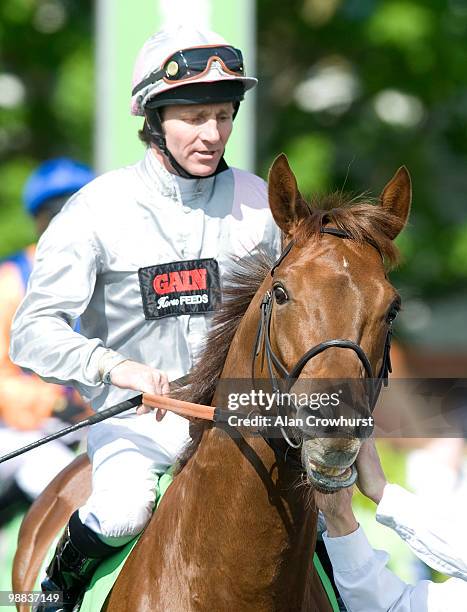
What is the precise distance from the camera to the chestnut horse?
2785 mm

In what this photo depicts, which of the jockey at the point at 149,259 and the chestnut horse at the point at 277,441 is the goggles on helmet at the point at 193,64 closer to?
the jockey at the point at 149,259

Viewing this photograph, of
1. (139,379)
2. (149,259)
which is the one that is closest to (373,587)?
(139,379)

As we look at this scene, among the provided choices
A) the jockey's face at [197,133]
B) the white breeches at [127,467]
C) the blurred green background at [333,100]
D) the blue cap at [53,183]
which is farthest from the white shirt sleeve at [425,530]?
the blurred green background at [333,100]

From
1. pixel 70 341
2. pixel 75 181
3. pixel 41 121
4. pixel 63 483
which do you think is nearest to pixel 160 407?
pixel 70 341

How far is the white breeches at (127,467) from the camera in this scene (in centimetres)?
334

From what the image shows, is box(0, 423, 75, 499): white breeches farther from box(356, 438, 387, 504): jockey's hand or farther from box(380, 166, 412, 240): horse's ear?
box(380, 166, 412, 240): horse's ear

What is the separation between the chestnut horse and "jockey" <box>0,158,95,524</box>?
2.18m

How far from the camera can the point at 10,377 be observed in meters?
6.20

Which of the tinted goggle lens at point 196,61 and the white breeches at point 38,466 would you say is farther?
the white breeches at point 38,466

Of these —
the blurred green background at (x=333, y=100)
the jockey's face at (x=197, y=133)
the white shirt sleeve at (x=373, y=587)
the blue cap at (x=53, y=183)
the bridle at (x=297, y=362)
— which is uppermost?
the blurred green background at (x=333, y=100)

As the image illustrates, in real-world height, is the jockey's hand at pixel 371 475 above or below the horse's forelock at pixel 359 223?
below

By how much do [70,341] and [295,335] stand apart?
81 cm

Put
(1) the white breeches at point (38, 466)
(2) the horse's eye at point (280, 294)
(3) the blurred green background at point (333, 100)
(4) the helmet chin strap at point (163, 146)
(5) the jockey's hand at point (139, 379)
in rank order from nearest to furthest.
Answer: (2) the horse's eye at point (280, 294) < (5) the jockey's hand at point (139, 379) < (4) the helmet chin strap at point (163, 146) < (1) the white breeches at point (38, 466) < (3) the blurred green background at point (333, 100)

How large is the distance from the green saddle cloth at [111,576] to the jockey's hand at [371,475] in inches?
19.9
